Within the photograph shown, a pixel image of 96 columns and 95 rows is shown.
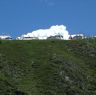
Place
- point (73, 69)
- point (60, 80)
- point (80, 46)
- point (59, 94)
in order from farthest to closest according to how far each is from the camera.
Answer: point (80, 46)
point (73, 69)
point (60, 80)
point (59, 94)

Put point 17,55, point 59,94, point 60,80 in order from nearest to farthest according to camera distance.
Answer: point 59,94 → point 60,80 → point 17,55

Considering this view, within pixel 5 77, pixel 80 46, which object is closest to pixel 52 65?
pixel 5 77

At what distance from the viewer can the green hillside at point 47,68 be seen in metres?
50.1

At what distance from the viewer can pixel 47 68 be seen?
5547cm

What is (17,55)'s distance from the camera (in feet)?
196

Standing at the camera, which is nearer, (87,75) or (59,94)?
(59,94)

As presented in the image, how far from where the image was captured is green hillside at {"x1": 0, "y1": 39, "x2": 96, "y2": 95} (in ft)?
165

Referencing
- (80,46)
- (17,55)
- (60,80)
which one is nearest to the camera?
(60,80)

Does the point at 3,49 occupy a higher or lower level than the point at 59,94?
higher

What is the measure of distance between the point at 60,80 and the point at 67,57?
8230mm

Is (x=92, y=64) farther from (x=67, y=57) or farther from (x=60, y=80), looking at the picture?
(x=60, y=80)

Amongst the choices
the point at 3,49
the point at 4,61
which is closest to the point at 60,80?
the point at 4,61

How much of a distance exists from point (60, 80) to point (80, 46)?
15.4m

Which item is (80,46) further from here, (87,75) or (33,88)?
(33,88)
